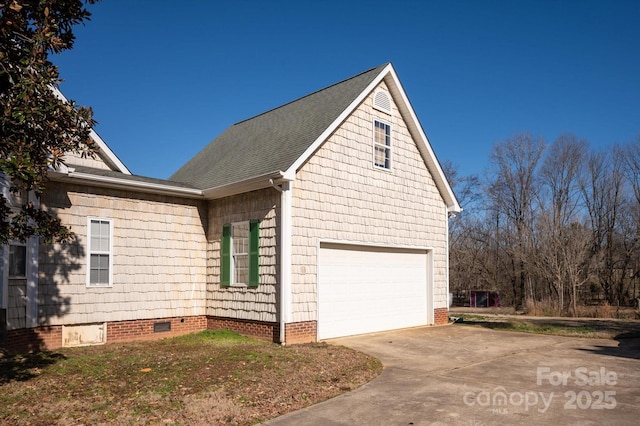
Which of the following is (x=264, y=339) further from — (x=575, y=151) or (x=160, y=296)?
(x=575, y=151)

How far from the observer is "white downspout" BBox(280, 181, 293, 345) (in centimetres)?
1162

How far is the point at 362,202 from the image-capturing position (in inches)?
548

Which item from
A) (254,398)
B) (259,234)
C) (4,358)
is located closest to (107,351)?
(4,358)

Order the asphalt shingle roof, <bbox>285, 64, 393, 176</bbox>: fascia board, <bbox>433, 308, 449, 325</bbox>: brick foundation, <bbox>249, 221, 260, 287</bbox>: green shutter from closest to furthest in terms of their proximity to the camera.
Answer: <bbox>285, 64, 393, 176</bbox>: fascia board, <bbox>249, 221, 260, 287</bbox>: green shutter, the asphalt shingle roof, <bbox>433, 308, 449, 325</bbox>: brick foundation

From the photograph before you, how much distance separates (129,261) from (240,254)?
8.62 ft

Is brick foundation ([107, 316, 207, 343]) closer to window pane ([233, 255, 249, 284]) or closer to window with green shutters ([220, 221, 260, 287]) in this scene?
window with green shutters ([220, 221, 260, 287])

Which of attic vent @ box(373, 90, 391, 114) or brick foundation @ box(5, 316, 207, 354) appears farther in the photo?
attic vent @ box(373, 90, 391, 114)

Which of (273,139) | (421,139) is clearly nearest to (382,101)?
(421,139)

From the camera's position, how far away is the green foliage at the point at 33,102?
6449 mm

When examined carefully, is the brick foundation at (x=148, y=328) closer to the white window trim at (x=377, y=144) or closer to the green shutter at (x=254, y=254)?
the green shutter at (x=254, y=254)

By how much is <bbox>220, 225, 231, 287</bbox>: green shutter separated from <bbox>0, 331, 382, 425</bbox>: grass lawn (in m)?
2.16

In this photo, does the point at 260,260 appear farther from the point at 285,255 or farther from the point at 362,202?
the point at 362,202

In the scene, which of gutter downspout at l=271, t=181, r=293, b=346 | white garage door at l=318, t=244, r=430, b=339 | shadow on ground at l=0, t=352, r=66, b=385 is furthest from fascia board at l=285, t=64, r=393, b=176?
shadow on ground at l=0, t=352, r=66, b=385

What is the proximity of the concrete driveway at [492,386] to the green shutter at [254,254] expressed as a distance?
→ 244 cm
